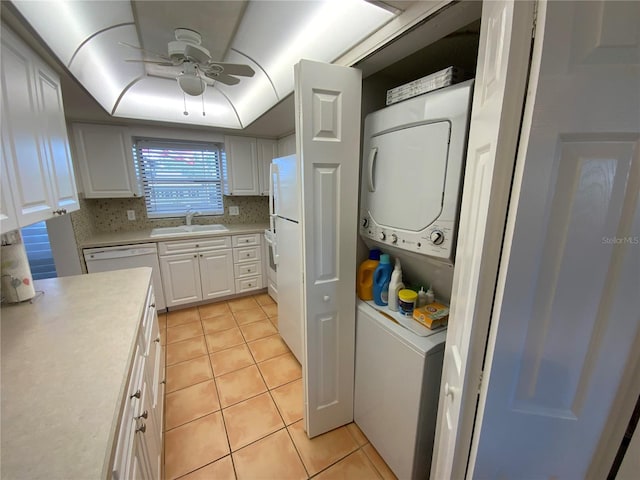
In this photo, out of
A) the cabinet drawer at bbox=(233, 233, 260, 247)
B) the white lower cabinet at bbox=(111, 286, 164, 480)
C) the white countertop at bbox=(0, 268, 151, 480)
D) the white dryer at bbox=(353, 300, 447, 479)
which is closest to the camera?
the white countertop at bbox=(0, 268, 151, 480)

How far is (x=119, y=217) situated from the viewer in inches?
119

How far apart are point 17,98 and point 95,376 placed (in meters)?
1.21

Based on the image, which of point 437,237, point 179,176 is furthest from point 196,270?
point 437,237

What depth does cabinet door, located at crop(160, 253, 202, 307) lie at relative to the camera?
2856 mm

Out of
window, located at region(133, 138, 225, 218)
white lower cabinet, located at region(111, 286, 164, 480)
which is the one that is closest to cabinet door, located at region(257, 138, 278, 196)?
window, located at region(133, 138, 225, 218)

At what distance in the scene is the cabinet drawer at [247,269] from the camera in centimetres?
325

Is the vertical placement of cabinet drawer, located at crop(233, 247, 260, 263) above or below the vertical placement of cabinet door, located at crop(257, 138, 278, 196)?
below

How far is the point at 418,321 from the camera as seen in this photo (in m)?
1.26

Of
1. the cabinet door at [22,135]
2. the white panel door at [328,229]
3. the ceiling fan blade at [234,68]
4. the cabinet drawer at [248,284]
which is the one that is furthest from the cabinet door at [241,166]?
the white panel door at [328,229]

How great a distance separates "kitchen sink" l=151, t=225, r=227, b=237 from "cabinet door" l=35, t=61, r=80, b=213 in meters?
1.34

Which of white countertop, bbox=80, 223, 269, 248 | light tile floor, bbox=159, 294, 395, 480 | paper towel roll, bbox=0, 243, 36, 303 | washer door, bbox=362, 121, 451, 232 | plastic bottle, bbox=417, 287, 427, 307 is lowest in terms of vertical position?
light tile floor, bbox=159, 294, 395, 480

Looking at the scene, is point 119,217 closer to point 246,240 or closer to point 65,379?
point 246,240

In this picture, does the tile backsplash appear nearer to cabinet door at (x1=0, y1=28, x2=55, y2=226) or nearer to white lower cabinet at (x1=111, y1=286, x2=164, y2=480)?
cabinet door at (x1=0, y1=28, x2=55, y2=226)

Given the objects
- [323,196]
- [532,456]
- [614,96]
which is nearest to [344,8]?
[323,196]
